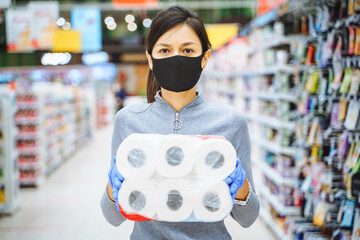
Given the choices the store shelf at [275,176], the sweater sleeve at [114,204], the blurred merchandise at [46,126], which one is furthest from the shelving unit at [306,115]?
the blurred merchandise at [46,126]

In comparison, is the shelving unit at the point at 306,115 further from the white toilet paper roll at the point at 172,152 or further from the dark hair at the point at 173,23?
the white toilet paper roll at the point at 172,152

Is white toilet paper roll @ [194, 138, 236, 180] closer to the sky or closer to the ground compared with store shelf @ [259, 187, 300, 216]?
closer to the sky

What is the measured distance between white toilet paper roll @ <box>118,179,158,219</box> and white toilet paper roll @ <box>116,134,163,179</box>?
0.03 m

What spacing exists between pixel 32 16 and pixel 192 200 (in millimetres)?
7982

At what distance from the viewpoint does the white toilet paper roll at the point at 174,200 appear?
1.22 meters

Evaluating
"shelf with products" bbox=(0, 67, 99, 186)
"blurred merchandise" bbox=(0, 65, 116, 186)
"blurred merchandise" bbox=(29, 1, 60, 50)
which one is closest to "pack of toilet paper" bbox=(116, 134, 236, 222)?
"blurred merchandise" bbox=(0, 65, 116, 186)

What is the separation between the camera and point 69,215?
17.3 ft

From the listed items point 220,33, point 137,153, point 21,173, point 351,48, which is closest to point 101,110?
point 220,33

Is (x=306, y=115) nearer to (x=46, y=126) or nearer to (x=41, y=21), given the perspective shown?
(x=46, y=126)

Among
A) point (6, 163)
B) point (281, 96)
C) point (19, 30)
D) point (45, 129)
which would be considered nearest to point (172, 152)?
point (281, 96)

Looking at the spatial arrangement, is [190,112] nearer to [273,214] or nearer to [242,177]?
[242,177]

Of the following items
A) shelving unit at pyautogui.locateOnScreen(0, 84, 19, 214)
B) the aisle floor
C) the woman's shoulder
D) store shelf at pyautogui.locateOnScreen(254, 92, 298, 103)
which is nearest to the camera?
the woman's shoulder

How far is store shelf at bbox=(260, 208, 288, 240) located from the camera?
13.9 feet

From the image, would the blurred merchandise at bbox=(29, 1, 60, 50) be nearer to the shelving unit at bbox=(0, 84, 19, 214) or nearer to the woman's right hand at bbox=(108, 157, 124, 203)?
the shelving unit at bbox=(0, 84, 19, 214)
